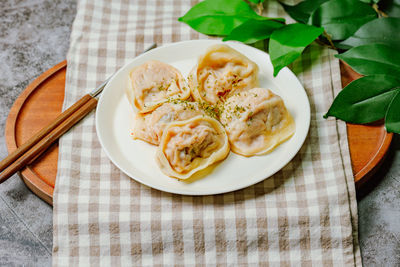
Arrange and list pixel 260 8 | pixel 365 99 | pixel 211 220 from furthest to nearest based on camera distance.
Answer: pixel 260 8, pixel 365 99, pixel 211 220

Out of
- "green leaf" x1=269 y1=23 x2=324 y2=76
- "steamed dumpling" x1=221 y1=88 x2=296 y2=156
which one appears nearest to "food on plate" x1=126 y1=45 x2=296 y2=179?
"steamed dumpling" x1=221 y1=88 x2=296 y2=156

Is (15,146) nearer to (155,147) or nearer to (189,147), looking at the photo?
(155,147)

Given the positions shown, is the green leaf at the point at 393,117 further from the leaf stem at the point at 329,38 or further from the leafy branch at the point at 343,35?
the leaf stem at the point at 329,38

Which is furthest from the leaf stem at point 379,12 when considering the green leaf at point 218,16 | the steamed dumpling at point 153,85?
the steamed dumpling at point 153,85

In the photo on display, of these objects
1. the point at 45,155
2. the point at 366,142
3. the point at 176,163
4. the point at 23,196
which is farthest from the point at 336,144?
the point at 23,196

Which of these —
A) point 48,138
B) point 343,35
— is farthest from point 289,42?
point 48,138

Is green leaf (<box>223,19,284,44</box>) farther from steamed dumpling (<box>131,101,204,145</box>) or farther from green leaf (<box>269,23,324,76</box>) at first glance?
steamed dumpling (<box>131,101,204,145</box>)
